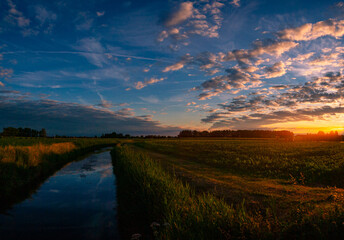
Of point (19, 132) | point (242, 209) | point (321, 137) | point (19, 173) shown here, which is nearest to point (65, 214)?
point (19, 173)

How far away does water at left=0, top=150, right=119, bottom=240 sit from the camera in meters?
9.03

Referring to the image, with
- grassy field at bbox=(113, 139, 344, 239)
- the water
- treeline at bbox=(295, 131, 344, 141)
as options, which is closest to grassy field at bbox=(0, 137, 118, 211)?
the water

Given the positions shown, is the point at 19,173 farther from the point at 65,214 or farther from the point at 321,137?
the point at 321,137

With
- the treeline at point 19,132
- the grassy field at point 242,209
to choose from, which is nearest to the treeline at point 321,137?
the grassy field at point 242,209

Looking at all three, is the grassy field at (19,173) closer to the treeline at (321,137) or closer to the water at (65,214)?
the water at (65,214)

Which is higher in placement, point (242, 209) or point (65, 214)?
point (242, 209)

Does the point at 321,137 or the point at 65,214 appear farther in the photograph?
the point at 321,137

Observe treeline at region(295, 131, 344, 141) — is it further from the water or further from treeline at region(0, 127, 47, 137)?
treeline at region(0, 127, 47, 137)

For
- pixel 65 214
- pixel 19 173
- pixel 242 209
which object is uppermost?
pixel 242 209

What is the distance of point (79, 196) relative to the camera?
14.7 m

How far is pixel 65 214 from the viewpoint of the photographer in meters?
11.3

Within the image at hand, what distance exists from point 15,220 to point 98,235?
15.9ft

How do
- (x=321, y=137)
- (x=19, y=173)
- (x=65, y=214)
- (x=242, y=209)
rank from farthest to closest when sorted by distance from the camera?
(x=321, y=137) → (x=19, y=173) → (x=65, y=214) → (x=242, y=209)

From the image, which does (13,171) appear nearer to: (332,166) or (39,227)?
(39,227)
